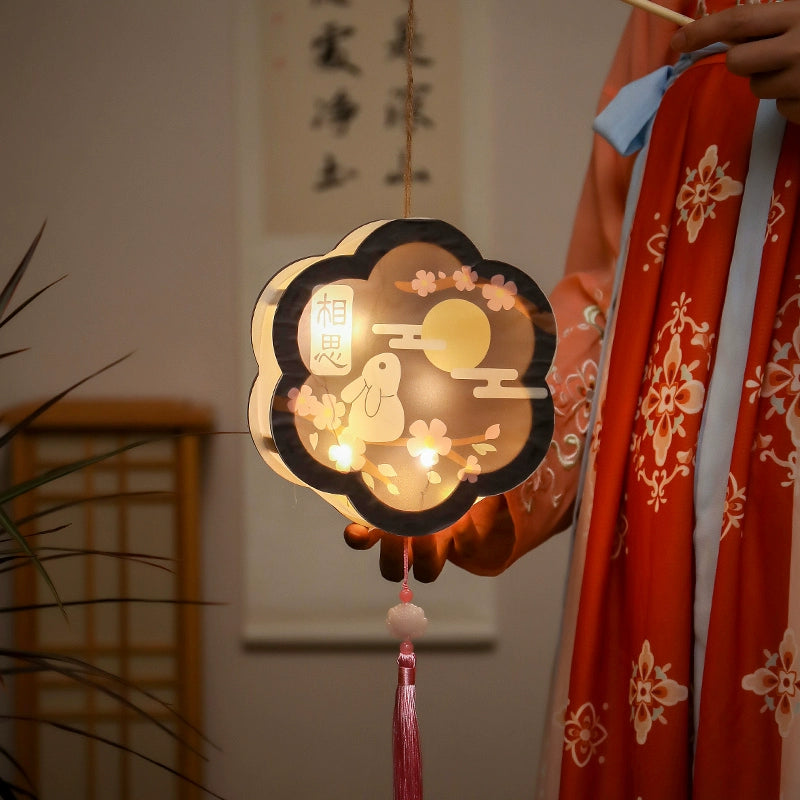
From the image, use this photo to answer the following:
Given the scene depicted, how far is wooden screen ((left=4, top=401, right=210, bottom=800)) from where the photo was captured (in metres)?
1.77

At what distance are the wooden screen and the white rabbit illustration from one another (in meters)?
1.15

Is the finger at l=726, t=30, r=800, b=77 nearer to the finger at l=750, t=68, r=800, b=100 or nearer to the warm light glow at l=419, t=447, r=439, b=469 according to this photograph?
the finger at l=750, t=68, r=800, b=100

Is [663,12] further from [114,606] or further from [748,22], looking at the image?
[114,606]

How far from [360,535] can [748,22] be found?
0.51 meters

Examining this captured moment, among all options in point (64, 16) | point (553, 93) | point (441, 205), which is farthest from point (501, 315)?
point (64, 16)

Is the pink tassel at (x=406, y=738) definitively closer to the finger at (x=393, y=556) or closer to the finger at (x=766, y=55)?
the finger at (x=393, y=556)

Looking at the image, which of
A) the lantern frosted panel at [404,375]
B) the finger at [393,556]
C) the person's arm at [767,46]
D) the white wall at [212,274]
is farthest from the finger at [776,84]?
the white wall at [212,274]

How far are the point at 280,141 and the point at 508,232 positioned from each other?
0.55 meters

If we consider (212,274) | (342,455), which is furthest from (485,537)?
(212,274)

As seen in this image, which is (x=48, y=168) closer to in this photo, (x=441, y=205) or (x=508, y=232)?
(x=441, y=205)

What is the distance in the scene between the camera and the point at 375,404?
2.33 ft

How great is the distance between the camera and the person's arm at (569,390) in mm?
763

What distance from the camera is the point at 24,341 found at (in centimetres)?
189

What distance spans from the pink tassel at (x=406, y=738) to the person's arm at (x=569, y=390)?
89 millimetres
